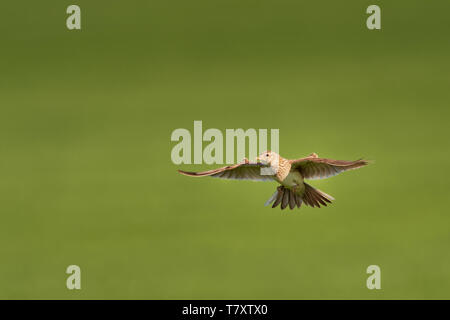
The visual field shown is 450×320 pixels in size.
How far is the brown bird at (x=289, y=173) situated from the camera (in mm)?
2318

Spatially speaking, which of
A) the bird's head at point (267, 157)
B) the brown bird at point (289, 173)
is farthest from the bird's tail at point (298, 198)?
the bird's head at point (267, 157)

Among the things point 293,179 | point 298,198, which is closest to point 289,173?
point 293,179

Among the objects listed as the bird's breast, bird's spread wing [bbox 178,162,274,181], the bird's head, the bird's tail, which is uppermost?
the bird's head

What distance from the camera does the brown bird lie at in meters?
2.32

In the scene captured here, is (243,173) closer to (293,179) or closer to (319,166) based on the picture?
(293,179)

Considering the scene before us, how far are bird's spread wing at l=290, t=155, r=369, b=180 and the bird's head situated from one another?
0.20ft

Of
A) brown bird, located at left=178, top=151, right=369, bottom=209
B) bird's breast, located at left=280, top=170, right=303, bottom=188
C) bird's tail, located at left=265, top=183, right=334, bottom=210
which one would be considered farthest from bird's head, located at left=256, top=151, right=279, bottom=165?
bird's tail, located at left=265, top=183, right=334, bottom=210

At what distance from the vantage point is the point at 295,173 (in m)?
2.42

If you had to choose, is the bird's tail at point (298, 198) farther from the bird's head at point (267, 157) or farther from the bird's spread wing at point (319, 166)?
the bird's head at point (267, 157)

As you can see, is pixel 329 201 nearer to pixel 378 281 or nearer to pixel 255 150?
pixel 255 150

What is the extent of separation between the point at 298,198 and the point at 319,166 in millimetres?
215

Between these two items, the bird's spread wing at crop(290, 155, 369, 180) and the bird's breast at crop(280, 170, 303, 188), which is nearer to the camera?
the bird's spread wing at crop(290, 155, 369, 180)

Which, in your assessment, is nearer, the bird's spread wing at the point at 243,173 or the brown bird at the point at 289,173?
the brown bird at the point at 289,173

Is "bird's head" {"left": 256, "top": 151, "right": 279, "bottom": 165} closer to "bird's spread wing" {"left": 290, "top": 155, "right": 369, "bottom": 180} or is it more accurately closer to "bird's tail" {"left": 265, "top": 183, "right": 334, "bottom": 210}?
"bird's spread wing" {"left": 290, "top": 155, "right": 369, "bottom": 180}
